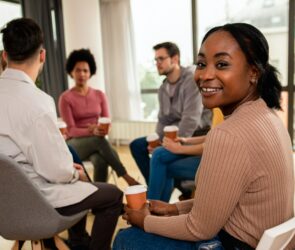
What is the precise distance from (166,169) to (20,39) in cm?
124

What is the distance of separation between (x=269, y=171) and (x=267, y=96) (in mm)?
278

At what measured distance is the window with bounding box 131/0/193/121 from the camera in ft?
14.9

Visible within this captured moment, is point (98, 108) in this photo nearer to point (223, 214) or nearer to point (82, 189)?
point (82, 189)

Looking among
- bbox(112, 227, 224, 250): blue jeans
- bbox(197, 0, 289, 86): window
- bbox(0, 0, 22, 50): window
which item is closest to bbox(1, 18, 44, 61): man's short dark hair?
bbox(112, 227, 224, 250): blue jeans

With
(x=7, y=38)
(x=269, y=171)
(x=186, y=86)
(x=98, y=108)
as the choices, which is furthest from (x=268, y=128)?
(x=98, y=108)

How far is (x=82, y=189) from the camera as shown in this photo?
64.0 inches

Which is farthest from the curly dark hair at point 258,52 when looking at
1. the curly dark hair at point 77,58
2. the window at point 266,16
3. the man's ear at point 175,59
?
the window at point 266,16

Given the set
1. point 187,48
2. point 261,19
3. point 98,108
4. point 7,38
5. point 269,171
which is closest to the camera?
point 269,171

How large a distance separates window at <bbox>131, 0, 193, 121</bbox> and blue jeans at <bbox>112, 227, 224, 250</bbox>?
12.1 ft

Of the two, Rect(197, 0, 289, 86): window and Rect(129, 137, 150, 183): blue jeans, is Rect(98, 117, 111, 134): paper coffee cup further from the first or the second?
Rect(197, 0, 289, 86): window

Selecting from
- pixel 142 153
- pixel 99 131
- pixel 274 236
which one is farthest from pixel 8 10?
pixel 274 236

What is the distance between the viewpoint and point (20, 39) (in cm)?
155

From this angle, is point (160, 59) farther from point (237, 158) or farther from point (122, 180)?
point (237, 158)

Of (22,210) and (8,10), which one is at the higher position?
(8,10)
